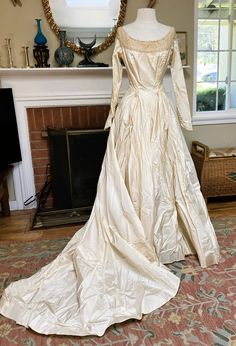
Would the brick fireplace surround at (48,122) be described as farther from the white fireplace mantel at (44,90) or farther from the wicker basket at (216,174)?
the wicker basket at (216,174)

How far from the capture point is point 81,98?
9.16 feet

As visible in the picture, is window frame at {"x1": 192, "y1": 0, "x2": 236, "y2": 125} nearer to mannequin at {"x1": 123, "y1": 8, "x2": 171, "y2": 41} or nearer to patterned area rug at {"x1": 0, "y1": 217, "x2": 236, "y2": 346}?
mannequin at {"x1": 123, "y1": 8, "x2": 171, "y2": 41}

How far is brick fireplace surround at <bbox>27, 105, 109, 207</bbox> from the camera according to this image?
279 centimetres

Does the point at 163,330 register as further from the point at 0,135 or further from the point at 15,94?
the point at 15,94

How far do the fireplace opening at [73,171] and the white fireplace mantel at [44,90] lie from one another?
0.25 m

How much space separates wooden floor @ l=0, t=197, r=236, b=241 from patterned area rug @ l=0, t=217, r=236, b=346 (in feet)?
1.22

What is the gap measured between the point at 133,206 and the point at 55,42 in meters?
1.68

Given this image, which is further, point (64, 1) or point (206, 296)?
point (64, 1)

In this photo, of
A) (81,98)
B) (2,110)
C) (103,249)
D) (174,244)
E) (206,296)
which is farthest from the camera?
(81,98)

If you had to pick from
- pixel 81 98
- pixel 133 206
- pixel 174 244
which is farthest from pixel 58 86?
pixel 174 244

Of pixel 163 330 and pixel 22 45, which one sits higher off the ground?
pixel 22 45

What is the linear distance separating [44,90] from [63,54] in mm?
352

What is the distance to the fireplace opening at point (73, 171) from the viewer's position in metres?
2.72

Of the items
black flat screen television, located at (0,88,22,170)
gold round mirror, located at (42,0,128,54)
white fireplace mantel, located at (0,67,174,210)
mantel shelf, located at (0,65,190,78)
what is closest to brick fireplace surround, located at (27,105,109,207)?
white fireplace mantel, located at (0,67,174,210)
